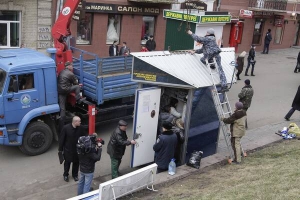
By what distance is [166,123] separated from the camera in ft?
26.2

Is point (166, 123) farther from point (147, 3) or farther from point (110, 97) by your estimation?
point (147, 3)

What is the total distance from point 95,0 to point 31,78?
444 inches

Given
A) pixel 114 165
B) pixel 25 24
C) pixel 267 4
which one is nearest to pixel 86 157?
pixel 114 165

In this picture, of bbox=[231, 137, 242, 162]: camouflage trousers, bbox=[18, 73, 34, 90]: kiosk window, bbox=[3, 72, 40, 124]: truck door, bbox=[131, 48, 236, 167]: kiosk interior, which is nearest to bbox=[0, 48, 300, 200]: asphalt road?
bbox=[3, 72, 40, 124]: truck door

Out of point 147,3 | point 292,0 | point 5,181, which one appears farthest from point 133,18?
point 292,0

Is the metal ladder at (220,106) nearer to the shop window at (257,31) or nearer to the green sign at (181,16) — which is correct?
the green sign at (181,16)

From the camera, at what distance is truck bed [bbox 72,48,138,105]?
1018 cm

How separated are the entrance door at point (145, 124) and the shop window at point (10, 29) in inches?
440

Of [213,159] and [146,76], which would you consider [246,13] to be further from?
[146,76]

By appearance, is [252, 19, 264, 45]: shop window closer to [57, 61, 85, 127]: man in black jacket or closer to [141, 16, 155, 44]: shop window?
[141, 16, 155, 44]: shop window

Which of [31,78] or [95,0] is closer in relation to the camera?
[31,78]

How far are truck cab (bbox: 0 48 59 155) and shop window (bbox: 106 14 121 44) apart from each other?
11368mm

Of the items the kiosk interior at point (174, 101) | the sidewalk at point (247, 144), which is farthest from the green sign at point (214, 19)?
the kiosk interior at point (174, 101)

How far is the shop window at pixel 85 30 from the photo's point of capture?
1970cm
